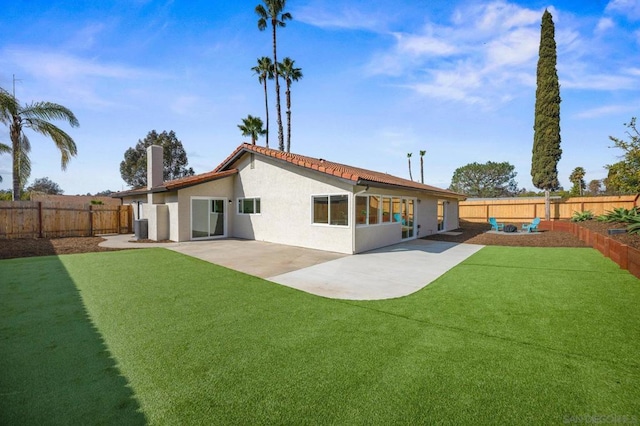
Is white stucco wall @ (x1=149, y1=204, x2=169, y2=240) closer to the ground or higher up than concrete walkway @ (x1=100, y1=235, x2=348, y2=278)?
higher up

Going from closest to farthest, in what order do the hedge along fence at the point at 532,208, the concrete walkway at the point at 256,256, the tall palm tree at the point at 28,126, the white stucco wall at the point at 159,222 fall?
the concrete walkway at the point at 256,256 < the tall palm tree at the point at 28,126 < the white stucco wall at the point at 159,222 < the hedge along fence at the point at 532,208

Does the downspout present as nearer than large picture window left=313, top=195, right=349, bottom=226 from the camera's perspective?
Yes

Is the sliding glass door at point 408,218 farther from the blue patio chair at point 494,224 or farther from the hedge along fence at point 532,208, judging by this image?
the hedge along fence at point 532,208

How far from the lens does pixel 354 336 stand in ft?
12.7

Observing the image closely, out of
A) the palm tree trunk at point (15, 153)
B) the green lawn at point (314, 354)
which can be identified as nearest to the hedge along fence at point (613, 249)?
the green lawn at point (314, 354)

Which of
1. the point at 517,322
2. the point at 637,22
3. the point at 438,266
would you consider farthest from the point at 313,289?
the point at 637,22

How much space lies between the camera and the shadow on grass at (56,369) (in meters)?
2.41

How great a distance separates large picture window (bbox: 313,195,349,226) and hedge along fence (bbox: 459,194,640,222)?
2049 centimetres

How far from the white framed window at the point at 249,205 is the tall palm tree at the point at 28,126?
10087 mm

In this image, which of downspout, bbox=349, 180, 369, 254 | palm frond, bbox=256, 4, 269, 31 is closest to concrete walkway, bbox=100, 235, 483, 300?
downspout, bbox=349, 180, 369, 254

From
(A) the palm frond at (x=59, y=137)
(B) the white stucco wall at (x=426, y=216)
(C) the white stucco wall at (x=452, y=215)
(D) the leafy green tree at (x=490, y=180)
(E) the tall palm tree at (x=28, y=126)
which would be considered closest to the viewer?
(E) the tall palm tree at (x=28, y=126)

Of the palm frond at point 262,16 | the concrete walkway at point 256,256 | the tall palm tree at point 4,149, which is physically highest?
the palm frond at point 262,16

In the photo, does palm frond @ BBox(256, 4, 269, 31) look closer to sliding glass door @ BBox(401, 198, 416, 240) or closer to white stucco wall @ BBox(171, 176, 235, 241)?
white stucco wall @ BBox(171, 176, 235, 241)

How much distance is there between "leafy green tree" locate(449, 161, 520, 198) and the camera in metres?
67.4
